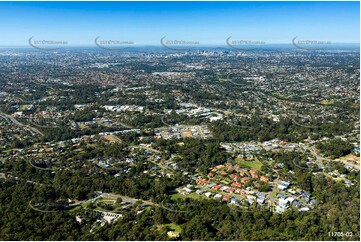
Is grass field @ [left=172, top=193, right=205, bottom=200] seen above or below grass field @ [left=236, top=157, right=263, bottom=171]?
below

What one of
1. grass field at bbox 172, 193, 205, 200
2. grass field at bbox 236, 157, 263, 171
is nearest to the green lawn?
grass field at bbox 172, 193, 205, 200

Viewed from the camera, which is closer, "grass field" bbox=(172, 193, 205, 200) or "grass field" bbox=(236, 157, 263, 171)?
"grass field" bbox=(172, 193, 205, 200)

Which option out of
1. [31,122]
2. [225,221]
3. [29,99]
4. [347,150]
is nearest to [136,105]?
[31,122]

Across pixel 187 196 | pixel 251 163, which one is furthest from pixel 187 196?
pixel 251 163

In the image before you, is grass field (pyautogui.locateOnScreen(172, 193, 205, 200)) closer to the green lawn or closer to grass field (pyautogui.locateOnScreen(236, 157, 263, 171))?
the green lawn

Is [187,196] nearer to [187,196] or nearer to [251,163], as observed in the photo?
[187,196]

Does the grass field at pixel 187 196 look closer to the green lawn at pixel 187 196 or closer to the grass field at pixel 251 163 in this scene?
the green lawn at pixel 187 196

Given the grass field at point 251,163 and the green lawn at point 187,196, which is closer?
the green lawn at point 187,196

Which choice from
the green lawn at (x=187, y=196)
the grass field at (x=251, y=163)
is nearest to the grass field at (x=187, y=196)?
the green lawn at (x=187, y=196)

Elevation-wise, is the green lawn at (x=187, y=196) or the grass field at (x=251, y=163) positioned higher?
the grass field at (x=251, y=163)
